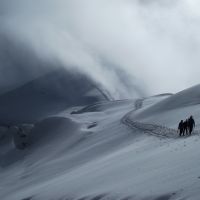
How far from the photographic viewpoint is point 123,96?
187 meters

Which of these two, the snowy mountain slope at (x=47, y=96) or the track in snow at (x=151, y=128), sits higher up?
the snowy mountain slope at (x=47, y=96)

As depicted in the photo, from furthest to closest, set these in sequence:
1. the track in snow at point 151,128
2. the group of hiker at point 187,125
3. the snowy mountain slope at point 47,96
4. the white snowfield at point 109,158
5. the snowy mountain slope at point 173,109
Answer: the snowy mountain slope at point 47,96 → the snowy mountain slope at point 173,109 → the track in snow at point 151,128 → the group of hiker at point 187,125 → the white snowfield at point 109,158

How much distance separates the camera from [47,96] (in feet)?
563

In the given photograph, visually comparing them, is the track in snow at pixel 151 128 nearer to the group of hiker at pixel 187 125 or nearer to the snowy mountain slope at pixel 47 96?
the group of hiker at pixel 187 125

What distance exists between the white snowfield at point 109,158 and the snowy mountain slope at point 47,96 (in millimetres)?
37448

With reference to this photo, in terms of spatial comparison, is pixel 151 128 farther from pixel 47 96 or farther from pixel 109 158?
pixel 47 96

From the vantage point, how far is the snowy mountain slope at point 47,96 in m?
157

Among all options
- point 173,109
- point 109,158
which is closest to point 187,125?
point 109,158

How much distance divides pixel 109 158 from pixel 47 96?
421 ft

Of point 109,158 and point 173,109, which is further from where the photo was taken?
point 173,109

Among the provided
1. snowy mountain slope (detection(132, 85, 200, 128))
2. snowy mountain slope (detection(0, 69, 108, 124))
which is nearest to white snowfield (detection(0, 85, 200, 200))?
snowy mountain slope (detection(132, 85, 200, 128))

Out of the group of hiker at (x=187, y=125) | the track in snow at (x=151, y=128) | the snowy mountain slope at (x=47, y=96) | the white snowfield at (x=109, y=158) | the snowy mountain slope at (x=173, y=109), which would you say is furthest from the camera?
the snowy mountain slope at (x=47, y=96)

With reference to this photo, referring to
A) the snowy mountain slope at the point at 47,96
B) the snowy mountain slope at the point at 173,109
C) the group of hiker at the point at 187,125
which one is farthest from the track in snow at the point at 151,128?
the snowy mountain slope at the point at 47,96

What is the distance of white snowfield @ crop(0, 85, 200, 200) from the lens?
24.4 meters
